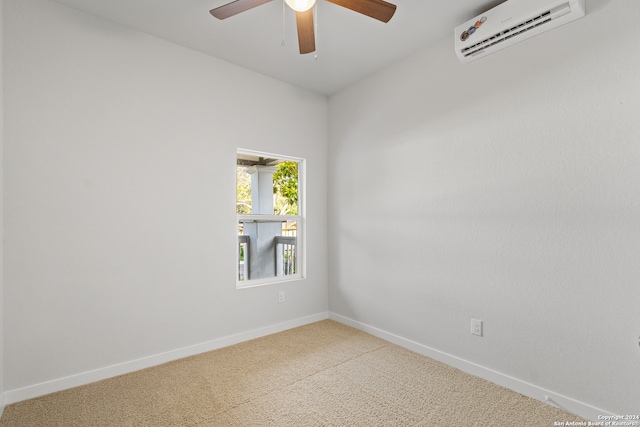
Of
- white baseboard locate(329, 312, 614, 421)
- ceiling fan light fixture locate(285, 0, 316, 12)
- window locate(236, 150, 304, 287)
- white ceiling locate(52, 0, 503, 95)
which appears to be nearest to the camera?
ceiling fan light fixture locate(285, 0, 316, 12)

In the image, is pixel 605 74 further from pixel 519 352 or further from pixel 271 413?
pixel 271 413

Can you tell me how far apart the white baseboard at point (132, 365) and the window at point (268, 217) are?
0.48 meters

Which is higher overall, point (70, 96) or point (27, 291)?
point (70, 96)

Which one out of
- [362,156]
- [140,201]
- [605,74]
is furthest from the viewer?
[362,156]

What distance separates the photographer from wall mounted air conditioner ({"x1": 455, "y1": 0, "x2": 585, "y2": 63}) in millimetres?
1901

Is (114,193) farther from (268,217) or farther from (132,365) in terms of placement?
(268,217)

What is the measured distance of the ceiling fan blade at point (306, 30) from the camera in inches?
74.0

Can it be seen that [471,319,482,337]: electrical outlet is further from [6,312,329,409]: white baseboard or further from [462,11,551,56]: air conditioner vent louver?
[462,11,551,56]: air conditioner vent louver

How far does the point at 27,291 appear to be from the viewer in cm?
209

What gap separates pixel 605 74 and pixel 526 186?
0.72m

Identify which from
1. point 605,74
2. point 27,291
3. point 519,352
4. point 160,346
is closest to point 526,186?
point 605,74

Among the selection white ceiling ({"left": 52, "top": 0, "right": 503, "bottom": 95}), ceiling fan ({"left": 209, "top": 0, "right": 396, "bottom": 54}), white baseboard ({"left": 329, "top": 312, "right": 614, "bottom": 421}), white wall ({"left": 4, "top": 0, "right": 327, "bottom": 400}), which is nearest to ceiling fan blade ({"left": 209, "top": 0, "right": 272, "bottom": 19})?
ceiling fan ({"left": 209, "top": 0, "right": 396, "bottom": 54})

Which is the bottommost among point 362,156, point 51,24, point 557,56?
point 362,156

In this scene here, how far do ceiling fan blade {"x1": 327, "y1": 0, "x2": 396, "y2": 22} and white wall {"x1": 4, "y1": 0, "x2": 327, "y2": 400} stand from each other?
1558 millimetres
